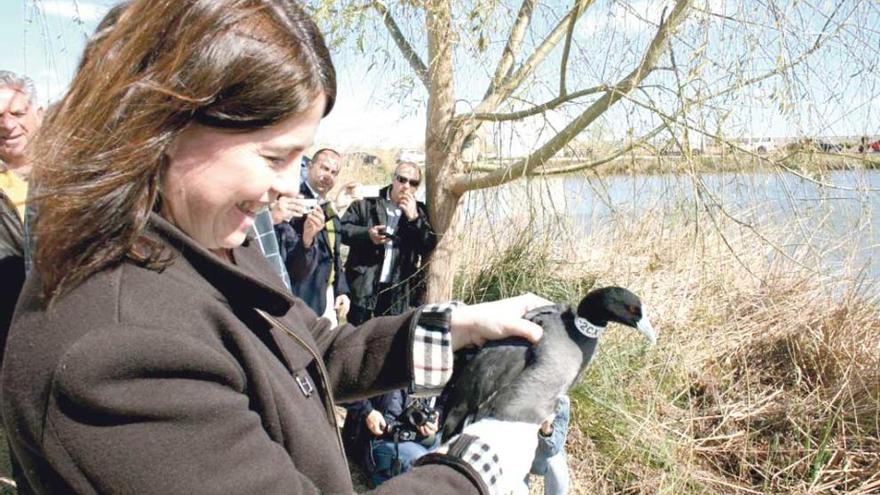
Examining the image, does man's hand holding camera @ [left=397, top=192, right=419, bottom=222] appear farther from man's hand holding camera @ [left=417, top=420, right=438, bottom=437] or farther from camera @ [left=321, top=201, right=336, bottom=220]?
man's hand holding camera @ [left=417, top=420, right=438, bottom=437]

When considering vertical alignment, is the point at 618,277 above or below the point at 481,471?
below

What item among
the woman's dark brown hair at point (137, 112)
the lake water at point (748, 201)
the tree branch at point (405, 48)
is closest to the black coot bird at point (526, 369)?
the woman's dark brown hair at point (137, 112)

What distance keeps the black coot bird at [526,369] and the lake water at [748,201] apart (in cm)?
147

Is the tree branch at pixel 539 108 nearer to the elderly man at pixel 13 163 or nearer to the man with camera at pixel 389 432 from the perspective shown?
the man with camera at pixel 389 432

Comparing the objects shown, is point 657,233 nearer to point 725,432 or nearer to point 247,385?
point 725,432

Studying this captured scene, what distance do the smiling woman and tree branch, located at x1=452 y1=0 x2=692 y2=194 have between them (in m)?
2.54

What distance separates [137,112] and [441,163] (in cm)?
379

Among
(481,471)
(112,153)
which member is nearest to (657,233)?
(481,471)

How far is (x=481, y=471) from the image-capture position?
1.31 metres

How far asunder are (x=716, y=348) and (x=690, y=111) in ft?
7.65

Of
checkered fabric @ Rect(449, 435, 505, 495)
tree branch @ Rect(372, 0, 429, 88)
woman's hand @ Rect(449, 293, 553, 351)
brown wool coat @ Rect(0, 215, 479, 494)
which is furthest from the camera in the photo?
tree branch @ Rect(372, 0, 429, 88)

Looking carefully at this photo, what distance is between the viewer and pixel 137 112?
1.09 metres

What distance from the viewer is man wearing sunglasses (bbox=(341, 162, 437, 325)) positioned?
544cm

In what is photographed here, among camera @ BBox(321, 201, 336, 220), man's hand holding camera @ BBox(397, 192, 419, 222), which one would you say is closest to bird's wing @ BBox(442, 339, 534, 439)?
man's hand holding camera @ BBox(397, 192, 419, 222)
